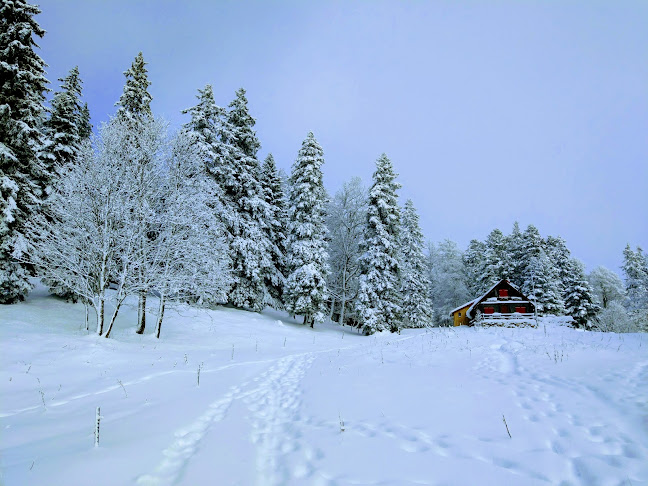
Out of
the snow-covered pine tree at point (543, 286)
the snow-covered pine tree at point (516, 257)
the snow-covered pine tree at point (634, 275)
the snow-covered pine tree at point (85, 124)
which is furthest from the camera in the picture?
the snow-covered pine tree at point (634, 275)

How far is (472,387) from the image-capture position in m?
6.19

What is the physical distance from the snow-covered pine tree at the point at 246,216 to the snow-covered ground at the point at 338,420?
14479 millimetres

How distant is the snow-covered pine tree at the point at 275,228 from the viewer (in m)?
28.1

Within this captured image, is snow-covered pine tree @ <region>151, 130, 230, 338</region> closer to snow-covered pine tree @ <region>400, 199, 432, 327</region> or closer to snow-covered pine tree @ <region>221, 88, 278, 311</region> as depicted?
snow-covered pine tree @ <region>221, 88, 278, 311</region>

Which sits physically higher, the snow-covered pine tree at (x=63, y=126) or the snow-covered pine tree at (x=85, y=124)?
the snow-covered pine tree at (x=85, y=124)

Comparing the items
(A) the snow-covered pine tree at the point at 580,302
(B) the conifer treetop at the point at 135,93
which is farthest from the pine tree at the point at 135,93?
Result: (A) the snow-covered pine tree at the point at 580,302

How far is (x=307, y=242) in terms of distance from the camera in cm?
2598

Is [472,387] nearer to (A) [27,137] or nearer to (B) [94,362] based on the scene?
(B) [94,362]

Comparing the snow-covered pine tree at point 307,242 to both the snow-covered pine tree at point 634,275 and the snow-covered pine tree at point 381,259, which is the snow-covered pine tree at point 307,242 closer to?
the snow-covered pine tree at point 381,259

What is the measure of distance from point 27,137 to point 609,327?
50.7 m

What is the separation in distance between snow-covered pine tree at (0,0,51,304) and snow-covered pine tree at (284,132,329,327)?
15818 mm

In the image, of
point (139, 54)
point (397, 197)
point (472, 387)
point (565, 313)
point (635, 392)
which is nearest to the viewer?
point (635, 392)

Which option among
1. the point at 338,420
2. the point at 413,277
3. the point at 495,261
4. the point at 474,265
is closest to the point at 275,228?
the point at 413,277

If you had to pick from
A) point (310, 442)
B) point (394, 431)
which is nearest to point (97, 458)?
point (310, 442)
